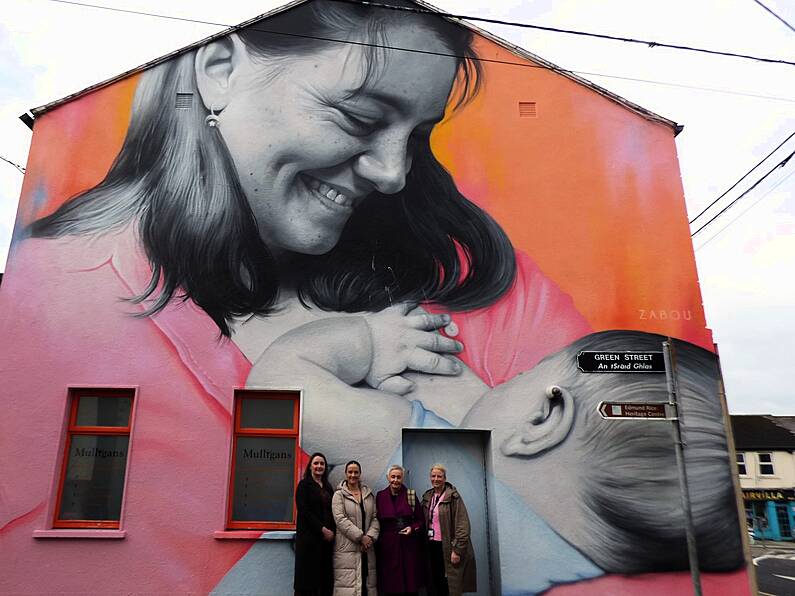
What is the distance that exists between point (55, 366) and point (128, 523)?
92.2 inches

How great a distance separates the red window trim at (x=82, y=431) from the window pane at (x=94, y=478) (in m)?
0.04

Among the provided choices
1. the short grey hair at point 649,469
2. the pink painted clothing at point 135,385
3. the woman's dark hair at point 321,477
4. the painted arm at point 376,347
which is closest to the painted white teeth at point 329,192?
the painted arm at point 376,347

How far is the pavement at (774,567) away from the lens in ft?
54.6

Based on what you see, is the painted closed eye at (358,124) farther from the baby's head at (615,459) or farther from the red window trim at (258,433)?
the baby's head at (615,459)

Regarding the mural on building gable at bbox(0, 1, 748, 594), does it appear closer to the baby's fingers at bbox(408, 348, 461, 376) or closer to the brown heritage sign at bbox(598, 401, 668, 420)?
the baby's fingers at bbox(408, 348, 461, 376)

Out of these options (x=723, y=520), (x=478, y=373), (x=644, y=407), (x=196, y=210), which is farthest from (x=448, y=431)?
(x=196, y=210)

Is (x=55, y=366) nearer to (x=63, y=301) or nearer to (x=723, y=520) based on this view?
(x=63, y=301)

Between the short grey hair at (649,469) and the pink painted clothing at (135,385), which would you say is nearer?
the pink painted clothing at (135,385)

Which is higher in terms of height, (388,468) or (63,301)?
(63,301)

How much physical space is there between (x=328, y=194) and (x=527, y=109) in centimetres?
352

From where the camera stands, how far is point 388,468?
9.16 metres

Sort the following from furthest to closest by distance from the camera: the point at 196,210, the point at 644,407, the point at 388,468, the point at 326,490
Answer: the point at 196,210
the point at 388,468
the point at 326,490
the point at 644,407

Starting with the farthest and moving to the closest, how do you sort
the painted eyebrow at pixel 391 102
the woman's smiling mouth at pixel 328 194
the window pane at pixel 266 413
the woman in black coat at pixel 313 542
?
the painted eyebrow at pixel 391 102 → the woman's smiling mouth at pixel 328 194 → the window pane at pixel 266 413 → the woman in black coat at pixel 313 542
